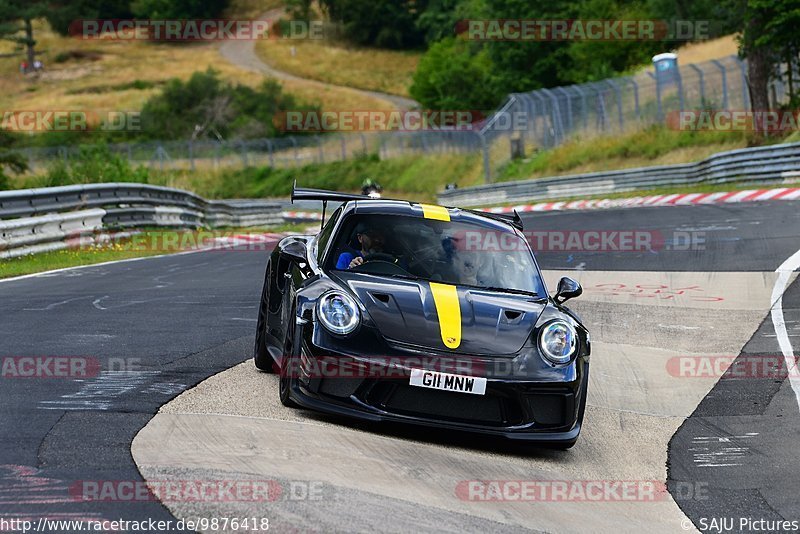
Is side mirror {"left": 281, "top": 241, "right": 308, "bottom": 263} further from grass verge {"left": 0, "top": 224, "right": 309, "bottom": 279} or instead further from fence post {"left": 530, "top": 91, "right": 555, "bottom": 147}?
fence post {"left": 530, "top": 91, "right": 555, "bottom": 147}

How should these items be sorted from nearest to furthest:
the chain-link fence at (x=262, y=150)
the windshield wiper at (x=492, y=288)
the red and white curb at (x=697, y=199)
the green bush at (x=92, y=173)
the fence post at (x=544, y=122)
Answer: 1. the windshield wiper at (x=492, y=288)
2. the green bush at (x=92, y=173)
3. the red and white curb at (x=697, y=199)
4. the fence post at (x=544, y=122)
5. the chain-link fence at (x=262, y=150)

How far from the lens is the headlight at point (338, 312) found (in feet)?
22.3

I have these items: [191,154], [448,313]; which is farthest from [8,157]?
[191,154]

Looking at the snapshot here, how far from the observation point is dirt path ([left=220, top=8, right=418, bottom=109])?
10525 cm

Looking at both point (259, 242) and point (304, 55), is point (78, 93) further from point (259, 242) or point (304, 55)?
point (259, 242)

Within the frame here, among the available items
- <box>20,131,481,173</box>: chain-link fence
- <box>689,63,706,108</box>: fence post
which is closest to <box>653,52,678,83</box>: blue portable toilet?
<box>689,63,706,108</box>: fence post

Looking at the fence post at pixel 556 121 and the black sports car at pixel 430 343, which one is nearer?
the black sports car at pixel 430 343

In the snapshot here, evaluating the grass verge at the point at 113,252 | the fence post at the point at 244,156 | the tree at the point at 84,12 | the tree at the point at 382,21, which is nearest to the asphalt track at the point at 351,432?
the grass verge at the point at 113,252

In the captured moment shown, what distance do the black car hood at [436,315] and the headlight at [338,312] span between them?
105 mm

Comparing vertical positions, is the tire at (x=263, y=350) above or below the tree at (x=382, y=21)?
A: above

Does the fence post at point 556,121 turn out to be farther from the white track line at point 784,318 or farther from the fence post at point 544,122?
the white track line at point 784,318

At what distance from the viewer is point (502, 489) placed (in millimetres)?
5988

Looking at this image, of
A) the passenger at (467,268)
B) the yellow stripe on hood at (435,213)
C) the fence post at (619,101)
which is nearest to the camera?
the passenger at (467,268)

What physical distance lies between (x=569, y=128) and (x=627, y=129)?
3.23m
